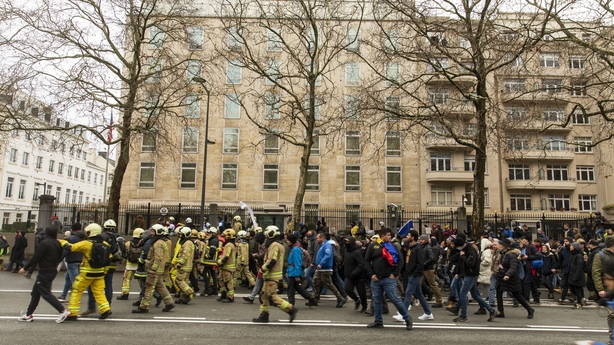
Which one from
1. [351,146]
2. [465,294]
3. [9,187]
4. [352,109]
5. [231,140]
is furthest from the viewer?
[9,187]

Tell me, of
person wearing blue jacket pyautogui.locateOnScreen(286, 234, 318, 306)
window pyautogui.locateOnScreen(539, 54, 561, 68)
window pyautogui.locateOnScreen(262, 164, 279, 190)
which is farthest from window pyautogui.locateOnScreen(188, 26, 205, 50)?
window pyautogui.locateOnScreen(262, 164, 279, 190)

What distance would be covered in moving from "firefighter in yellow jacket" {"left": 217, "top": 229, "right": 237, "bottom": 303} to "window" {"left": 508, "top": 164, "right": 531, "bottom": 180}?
35.7 metres

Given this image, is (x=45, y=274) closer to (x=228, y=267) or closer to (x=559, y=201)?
(x=228, y=267)

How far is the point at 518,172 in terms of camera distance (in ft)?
132

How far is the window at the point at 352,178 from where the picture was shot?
36.9 meters

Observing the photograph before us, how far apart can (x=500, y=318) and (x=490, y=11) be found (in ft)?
36.9

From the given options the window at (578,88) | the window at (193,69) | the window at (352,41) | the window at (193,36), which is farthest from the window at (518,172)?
the window at (193,69)

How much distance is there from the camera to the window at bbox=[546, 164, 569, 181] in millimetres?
40156

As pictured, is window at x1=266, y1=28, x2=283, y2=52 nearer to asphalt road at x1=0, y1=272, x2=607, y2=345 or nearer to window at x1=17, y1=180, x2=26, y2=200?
asphalt road at x1=0, y1=272, x2=607, y2=345

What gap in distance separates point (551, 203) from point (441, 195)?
35.1 ft

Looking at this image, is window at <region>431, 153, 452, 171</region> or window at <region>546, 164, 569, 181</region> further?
window at <region>546, 164, 569, 181</region>

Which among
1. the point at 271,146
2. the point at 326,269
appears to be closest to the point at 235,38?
the point at 326,269

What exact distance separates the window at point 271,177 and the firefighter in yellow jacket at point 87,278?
2826 cm

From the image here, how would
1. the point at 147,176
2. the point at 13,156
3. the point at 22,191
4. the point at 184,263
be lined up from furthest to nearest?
the point at 22,191 < the point at 13,156 < the point at 147,176 < the point at 184,263
